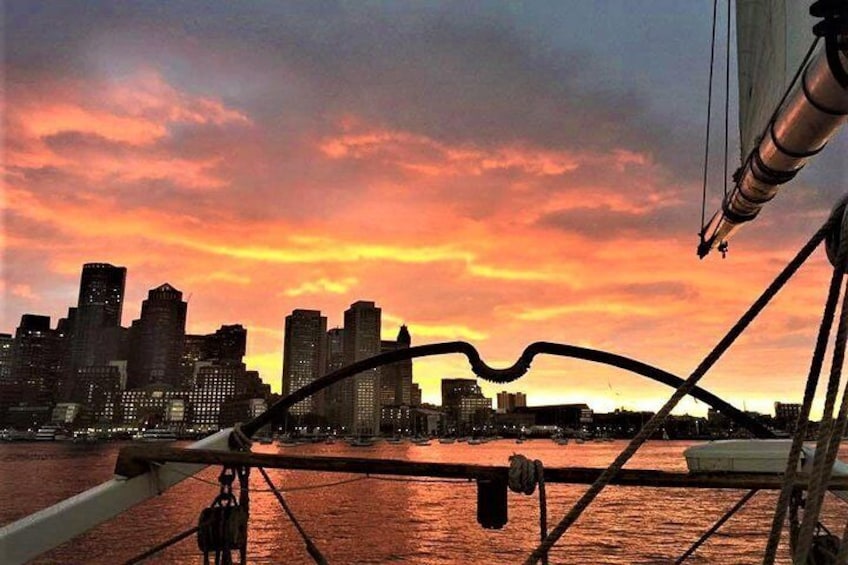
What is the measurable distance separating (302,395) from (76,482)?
89.2m

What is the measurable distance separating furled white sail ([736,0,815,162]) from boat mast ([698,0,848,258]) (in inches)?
9.5

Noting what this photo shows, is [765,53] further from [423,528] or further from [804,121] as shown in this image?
[423,528]

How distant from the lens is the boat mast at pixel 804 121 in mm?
4219

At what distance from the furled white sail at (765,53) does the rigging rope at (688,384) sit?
2412mm

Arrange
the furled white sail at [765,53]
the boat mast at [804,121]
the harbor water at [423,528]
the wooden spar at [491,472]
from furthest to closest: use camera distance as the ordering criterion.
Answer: the harbor water at [423,528], the furled white sail at [765,53], the wooden spar at [491,472], the boat mast at [804,121]

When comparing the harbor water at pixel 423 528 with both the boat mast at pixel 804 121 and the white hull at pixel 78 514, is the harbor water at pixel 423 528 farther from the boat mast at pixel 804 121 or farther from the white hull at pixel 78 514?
the boat mast at pixel 804 121

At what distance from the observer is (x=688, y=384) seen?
4.18 meters

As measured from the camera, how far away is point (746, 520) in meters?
56.2

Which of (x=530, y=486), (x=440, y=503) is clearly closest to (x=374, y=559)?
(x=440, y=503)

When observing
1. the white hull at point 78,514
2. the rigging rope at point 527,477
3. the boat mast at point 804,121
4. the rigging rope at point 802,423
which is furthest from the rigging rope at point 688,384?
the white hull at point 78,514

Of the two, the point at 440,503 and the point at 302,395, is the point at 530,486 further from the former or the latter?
the point at 440,503

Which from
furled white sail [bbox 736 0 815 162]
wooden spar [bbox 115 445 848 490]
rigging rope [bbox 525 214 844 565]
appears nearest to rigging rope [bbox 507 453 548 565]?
wooden spar [bbox 115 445 848 490]

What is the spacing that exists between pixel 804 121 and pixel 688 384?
2.84 m

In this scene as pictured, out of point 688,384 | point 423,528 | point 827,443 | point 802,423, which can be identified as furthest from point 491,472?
point 423,528
